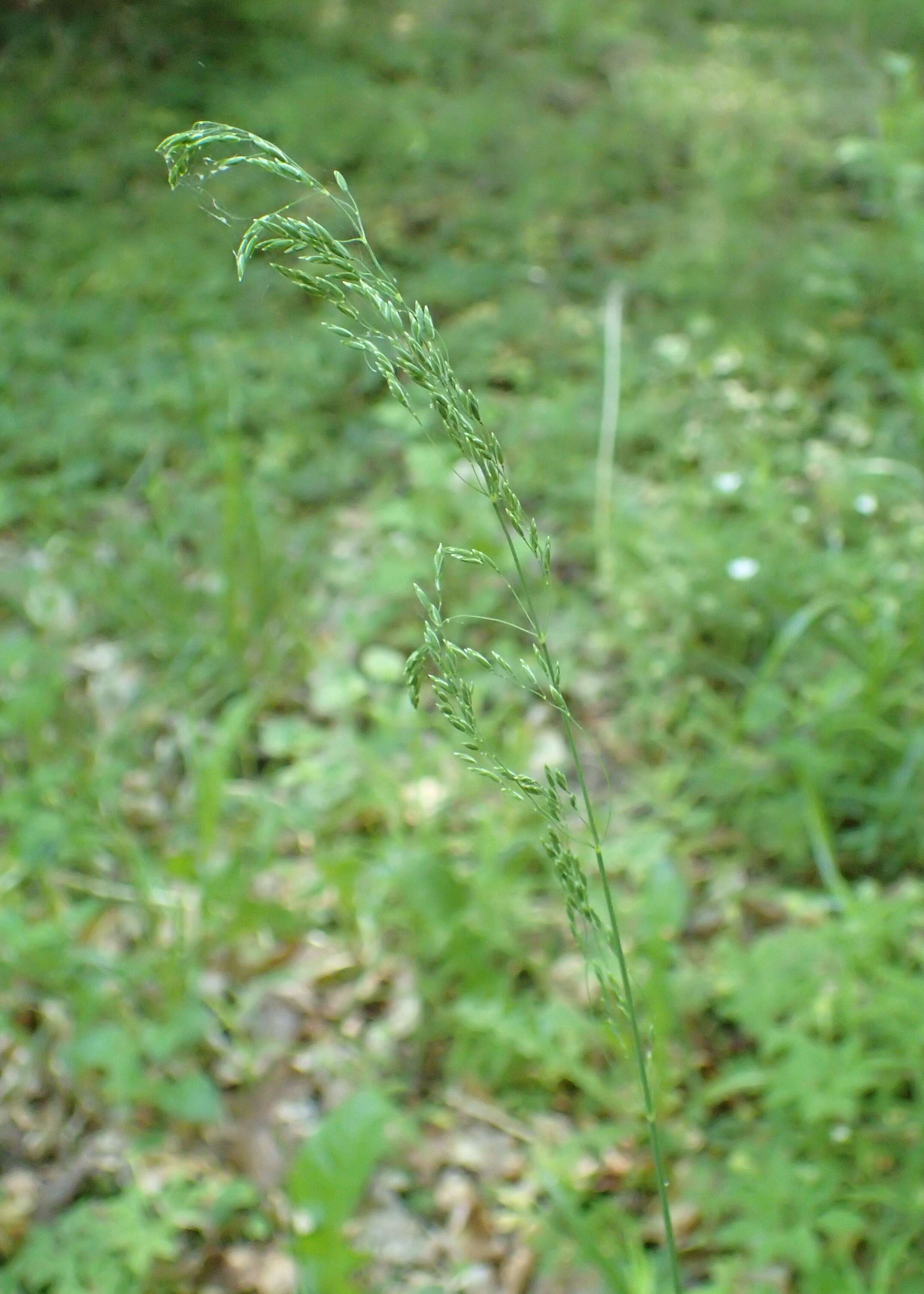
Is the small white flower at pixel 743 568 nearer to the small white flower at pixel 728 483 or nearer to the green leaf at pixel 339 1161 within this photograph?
the small white flower at pixel 728 483

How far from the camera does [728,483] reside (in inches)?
113

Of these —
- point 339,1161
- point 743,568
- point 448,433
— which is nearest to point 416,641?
point 743,568

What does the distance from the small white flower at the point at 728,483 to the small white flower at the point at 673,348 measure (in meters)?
0.59

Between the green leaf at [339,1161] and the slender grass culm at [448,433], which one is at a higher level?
the slender grass culm at [448,433]

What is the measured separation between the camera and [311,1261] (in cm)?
155

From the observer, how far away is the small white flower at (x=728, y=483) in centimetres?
286

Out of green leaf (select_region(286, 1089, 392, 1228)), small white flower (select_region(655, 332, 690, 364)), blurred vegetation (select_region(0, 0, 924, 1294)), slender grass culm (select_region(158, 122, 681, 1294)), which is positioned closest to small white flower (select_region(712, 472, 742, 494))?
blurred vegetation (select_region(0, 0, 924, 1294))

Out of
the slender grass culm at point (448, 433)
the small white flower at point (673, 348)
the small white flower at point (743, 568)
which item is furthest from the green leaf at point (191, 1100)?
the small white flower at point (673, 348)

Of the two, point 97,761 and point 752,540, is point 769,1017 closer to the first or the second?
point 752,540

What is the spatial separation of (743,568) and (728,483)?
35 cm

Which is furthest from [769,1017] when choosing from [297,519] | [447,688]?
[297,519]

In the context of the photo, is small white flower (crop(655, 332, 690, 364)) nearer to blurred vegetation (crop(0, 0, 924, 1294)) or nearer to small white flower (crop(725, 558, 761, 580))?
blurred vegetation (crop(0, 0, 924, 1294))

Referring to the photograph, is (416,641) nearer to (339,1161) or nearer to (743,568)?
(743,568)

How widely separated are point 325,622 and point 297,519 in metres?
0.42
